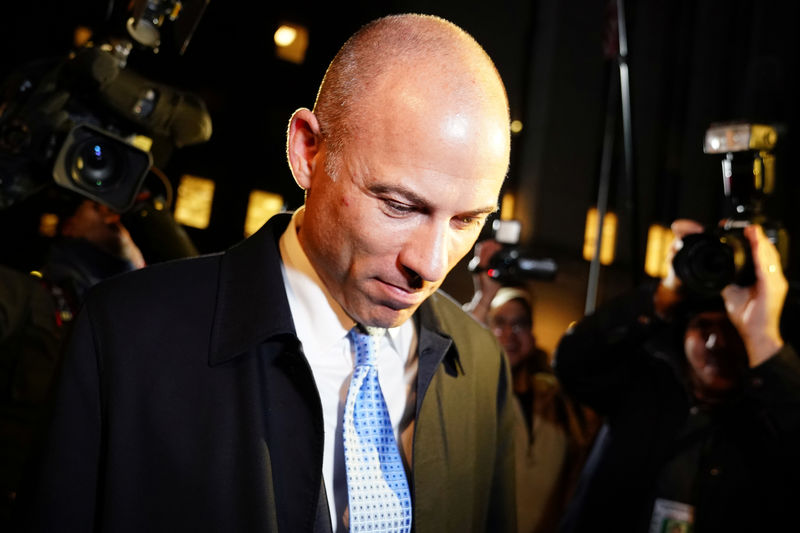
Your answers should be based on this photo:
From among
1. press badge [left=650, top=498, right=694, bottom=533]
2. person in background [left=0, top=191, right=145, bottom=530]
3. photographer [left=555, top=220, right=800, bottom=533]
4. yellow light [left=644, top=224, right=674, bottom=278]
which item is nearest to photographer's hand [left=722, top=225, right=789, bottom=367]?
photographer [left=555, top=220, right=800, bottom=533]

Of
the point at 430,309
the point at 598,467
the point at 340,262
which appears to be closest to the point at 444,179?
the point at 340,262

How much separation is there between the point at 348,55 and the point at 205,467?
72 centimetres

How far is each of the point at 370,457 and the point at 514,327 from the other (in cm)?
208

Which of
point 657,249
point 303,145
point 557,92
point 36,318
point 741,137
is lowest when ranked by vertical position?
point 36,318

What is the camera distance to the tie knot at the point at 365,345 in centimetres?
118

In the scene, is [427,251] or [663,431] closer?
[427,251]

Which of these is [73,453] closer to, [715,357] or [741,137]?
[741,137]

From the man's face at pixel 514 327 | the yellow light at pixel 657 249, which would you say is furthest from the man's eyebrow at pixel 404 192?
the yellow light at pixel 657 249

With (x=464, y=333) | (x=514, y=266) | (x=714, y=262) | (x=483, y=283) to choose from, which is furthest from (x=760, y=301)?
(x=464, y=333)

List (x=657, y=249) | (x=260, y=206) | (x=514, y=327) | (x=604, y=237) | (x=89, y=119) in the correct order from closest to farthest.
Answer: (x=89, y=119) < (x=260, y=206) < (x=514, y=327) < (x=604, y=237) < (x=657, y=249)

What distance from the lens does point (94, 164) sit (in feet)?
4.80

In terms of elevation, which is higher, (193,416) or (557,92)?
(557,92)

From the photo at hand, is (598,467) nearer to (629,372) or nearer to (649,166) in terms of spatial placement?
(629,372)

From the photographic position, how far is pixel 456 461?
128cm
